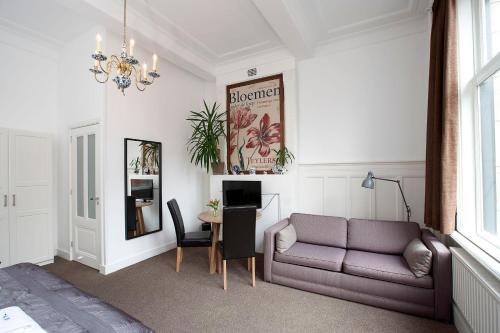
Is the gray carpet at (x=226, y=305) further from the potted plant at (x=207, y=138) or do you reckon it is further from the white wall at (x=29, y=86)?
the white wall at (x=29, y=86)

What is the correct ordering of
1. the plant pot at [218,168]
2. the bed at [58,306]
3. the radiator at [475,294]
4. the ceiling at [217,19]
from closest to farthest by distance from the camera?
1. the bed at [58,306]
2. the radiator at [475,294]
3. the ceiling at [217,19]
4. the plant pot at [218,168]

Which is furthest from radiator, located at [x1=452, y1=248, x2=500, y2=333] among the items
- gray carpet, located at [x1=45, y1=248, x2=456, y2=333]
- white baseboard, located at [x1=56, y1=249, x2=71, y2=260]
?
white baseboard, located at [x1=56, y1=249, x2=71, y2=260]

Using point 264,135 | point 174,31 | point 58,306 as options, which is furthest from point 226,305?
point 174,31

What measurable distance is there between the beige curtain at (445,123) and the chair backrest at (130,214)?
3.75 m

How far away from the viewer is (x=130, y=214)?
3.58 metres

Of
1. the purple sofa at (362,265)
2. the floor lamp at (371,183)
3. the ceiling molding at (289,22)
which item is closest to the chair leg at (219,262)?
the purple sofa at (362,265)

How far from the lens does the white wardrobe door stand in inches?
132

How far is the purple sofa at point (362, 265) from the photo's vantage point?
2.22m

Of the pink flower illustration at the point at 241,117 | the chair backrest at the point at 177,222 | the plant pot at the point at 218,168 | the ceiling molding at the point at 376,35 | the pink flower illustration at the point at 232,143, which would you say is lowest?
the chair backrest at the point at 177,222

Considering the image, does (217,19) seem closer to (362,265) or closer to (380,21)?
(380,21)

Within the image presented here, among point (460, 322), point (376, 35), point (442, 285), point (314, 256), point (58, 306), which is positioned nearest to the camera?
point (58, 306)

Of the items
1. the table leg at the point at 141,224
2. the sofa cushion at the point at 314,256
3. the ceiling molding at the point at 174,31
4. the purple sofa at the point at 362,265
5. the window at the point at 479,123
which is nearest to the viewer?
the window at the point at 479,123

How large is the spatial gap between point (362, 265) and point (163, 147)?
135 inches

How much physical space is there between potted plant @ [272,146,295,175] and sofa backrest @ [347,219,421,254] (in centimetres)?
136
